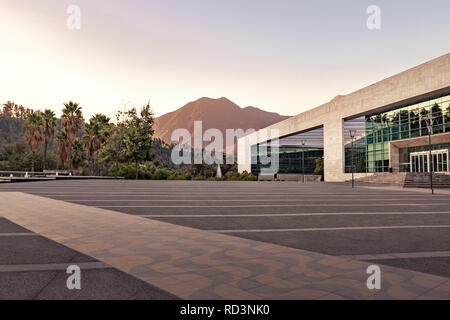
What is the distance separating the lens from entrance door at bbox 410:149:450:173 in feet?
118

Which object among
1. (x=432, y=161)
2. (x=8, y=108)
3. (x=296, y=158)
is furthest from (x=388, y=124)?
(x=8, y=108)

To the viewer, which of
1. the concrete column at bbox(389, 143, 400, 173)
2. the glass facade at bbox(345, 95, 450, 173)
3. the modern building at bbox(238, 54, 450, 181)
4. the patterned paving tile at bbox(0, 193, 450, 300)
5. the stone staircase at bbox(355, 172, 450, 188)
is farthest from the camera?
the concrete column at bbox(389, 143, 400, 173)

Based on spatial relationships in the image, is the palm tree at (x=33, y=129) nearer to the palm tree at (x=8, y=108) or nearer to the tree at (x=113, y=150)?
the tree at (x=113, y=150)

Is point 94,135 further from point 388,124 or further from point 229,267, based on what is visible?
point 229,267

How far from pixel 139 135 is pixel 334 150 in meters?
31.3

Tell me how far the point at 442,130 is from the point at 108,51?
34450mm

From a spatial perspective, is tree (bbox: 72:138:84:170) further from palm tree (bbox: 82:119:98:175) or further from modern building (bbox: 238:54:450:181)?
modern building (bbox: 238:54:450:181)

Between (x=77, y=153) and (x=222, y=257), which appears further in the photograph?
(x=77, y=153)

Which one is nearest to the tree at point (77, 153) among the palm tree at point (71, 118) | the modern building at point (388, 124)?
the palm tree at point (71, 118)

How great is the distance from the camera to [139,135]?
54031 mm

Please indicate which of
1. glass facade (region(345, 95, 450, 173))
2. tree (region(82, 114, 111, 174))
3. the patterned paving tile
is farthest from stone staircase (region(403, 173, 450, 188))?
tree (region(82, 114, 111, 174))

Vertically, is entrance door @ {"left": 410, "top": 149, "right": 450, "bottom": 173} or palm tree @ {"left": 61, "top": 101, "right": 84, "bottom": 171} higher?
palm tree @ {"left": 61, "top": 101, "right": 84, "bottom": 171}

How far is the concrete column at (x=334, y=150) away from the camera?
1874 inches
